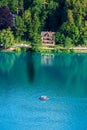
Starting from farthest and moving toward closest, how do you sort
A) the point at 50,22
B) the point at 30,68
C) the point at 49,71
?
the point at 50,22, the point at 30,68, the point at 49,71

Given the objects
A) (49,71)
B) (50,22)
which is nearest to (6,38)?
(50,22)

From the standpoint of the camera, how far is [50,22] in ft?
206

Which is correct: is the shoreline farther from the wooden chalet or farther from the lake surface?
the wooden chalet

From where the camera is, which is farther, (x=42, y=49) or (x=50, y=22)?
(x=50, y=22)

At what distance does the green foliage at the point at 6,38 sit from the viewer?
189ft

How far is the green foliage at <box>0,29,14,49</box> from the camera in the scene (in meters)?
57.7

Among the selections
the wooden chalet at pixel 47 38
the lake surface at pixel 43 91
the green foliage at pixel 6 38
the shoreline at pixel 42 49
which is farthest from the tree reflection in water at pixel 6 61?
the wooden chalet at pixel 47 38

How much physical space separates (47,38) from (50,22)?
273cm

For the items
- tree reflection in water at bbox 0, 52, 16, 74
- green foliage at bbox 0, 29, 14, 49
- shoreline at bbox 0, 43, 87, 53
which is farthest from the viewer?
shoreline at bbox 0, 43, 87, 53

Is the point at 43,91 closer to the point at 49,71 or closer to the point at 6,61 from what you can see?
the point at 49,71

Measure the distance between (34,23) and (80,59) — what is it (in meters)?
7.78

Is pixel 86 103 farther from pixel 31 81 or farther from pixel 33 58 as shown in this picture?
pixel 33 58

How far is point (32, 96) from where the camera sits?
133ft

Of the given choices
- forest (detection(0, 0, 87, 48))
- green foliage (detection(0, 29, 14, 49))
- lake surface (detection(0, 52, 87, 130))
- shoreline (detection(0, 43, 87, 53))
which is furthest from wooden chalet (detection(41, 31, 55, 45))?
lake surface (detection(0, 52, 87, 130))
